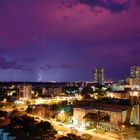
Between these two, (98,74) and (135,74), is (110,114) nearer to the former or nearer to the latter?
(135,74)

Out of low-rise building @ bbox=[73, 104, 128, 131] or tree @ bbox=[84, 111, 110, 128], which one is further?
tree @ bbox=[84, 111, 110, 128]

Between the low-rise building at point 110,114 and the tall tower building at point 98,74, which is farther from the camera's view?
the tall tower building at point 98,74

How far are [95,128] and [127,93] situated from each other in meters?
30.3

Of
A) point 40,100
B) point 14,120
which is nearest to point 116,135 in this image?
point 14,120

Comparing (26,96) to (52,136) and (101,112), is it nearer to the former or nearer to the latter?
(101,112)

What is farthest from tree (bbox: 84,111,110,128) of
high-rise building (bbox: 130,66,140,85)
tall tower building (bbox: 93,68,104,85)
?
tall tower building (bbox: 93,68,104,85)

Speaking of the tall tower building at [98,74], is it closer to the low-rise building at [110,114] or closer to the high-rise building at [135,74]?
the high-rise building at [135,74]

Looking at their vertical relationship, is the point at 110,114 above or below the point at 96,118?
above

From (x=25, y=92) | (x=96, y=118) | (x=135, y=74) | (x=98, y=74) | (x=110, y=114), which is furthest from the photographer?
(x=98, y=74)

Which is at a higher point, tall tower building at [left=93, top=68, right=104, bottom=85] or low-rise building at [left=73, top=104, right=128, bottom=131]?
tall tower building at [left=93, top=68, right=104, bottom=85]

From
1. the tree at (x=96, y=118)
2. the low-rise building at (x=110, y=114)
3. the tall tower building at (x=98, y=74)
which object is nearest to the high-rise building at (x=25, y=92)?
the low-rise building at (x=110, y=114)

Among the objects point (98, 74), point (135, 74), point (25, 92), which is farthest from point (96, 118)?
point (98, 74)

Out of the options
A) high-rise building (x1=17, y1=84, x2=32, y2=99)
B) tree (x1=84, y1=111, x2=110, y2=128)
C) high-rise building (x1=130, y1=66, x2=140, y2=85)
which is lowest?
tree (x1=84, y1=111, x2=110, y2=128)

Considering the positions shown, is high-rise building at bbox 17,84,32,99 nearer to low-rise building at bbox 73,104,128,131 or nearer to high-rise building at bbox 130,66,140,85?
low-rise building at bbox 73,104,128,131
